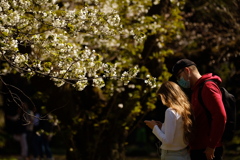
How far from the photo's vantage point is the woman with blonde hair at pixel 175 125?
5.34 m

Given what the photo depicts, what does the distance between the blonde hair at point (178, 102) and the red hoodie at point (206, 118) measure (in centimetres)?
13

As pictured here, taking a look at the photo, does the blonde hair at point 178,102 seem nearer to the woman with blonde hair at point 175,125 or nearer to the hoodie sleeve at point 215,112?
the woman with blonde hair at point 175,125

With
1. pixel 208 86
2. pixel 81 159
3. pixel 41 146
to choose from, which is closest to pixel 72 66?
pixel 208 86

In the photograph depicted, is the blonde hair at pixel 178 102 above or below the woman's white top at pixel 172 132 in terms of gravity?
above

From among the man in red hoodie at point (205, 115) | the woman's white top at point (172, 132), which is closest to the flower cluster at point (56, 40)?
the man in red hoodie at point (205, 115)

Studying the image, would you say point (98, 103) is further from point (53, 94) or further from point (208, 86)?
point (208, 86)

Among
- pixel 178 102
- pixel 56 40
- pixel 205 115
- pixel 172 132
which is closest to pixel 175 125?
pixel 172 132

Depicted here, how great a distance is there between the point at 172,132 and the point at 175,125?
2.7 inches

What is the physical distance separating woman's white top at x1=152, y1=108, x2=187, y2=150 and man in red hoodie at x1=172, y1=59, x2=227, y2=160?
0.15 meters

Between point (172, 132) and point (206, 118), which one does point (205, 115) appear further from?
point (172, 132)

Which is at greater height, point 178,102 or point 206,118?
point 178,102

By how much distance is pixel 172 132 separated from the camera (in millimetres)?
5344


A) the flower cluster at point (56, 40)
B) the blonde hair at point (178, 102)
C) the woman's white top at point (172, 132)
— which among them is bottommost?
the woman's white top at point (172, 132)

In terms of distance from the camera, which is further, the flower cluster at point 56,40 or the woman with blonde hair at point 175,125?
the flower cluster at point 56,40
